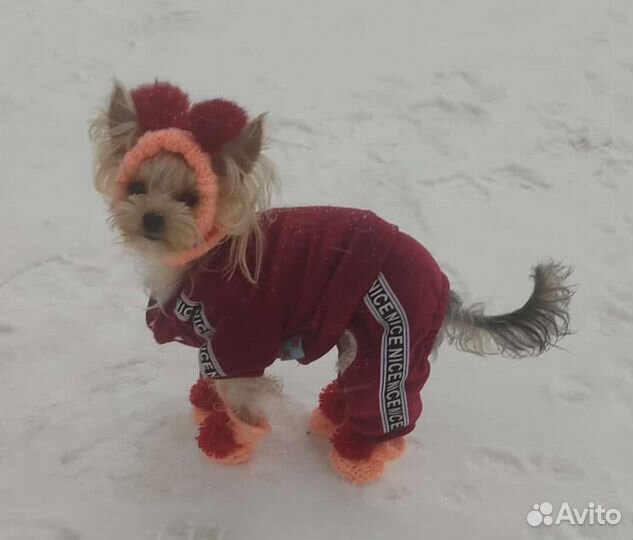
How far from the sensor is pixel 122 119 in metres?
1.45

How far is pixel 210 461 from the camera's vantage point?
194 cm

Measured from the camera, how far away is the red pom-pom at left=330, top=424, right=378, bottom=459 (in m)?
1.86

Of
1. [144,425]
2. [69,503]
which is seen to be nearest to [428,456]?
[144,425]

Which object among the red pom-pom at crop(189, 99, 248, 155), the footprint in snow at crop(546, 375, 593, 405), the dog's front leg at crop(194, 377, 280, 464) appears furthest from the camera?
the footprint in snow at crop(546, 375, 593, 405)

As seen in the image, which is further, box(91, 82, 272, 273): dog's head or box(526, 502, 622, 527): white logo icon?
box(526, 502, 622, 527): white logo icon

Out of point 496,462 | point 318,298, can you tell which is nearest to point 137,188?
point 318,298

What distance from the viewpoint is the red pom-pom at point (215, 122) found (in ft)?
4.48

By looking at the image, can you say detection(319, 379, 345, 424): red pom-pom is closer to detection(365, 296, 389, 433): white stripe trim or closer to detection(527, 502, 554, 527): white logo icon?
detection(365, 296, 389, 433): white stripe trim

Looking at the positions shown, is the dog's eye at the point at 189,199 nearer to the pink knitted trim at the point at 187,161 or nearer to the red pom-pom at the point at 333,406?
the pink knitted trim at the point at 187,161

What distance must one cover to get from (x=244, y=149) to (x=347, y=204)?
1332mm

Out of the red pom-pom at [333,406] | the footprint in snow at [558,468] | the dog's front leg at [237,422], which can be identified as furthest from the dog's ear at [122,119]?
the footprint in snow at [558,468]

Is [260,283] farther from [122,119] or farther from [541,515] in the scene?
[541,515]

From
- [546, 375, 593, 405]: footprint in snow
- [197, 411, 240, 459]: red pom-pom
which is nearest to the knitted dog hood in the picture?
[197, 411, 240, 459]: red pom-pom

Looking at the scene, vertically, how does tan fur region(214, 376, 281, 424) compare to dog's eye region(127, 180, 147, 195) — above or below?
below
